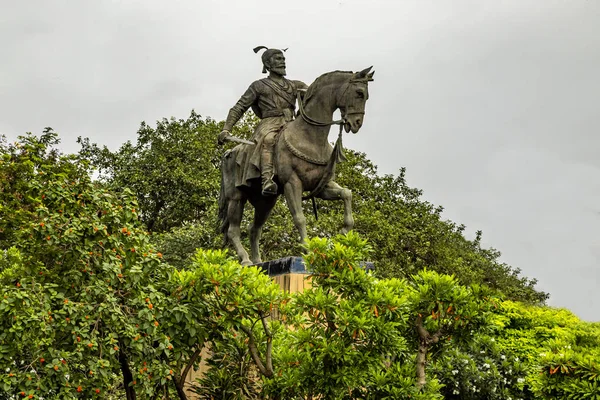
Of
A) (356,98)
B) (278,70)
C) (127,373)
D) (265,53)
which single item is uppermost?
(265,53)

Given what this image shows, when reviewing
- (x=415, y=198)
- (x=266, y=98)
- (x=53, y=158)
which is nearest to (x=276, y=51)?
(x=266, y=98)

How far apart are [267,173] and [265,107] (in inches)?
49.2

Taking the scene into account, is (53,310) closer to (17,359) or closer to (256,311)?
(17,359)

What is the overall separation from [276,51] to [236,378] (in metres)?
4.99

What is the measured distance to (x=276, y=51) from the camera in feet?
37.7

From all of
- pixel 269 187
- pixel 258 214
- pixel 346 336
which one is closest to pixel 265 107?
pixel 269 187

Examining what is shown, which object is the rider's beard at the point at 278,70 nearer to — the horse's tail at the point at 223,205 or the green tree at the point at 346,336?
the horse's tail at the point at 223,205

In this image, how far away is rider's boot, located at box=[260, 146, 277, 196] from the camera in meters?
10.7

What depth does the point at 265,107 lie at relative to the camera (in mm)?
Answer: 11516

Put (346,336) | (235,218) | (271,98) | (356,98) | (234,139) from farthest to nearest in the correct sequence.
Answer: (235,218) < (271,98) < (234,139) < (356,98) < (346,336)

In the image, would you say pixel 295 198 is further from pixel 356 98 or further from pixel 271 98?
pixel 271 98

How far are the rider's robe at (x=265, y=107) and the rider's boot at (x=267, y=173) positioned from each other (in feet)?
1.23

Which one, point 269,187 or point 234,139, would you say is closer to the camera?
point 269,187

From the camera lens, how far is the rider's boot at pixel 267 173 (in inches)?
421
